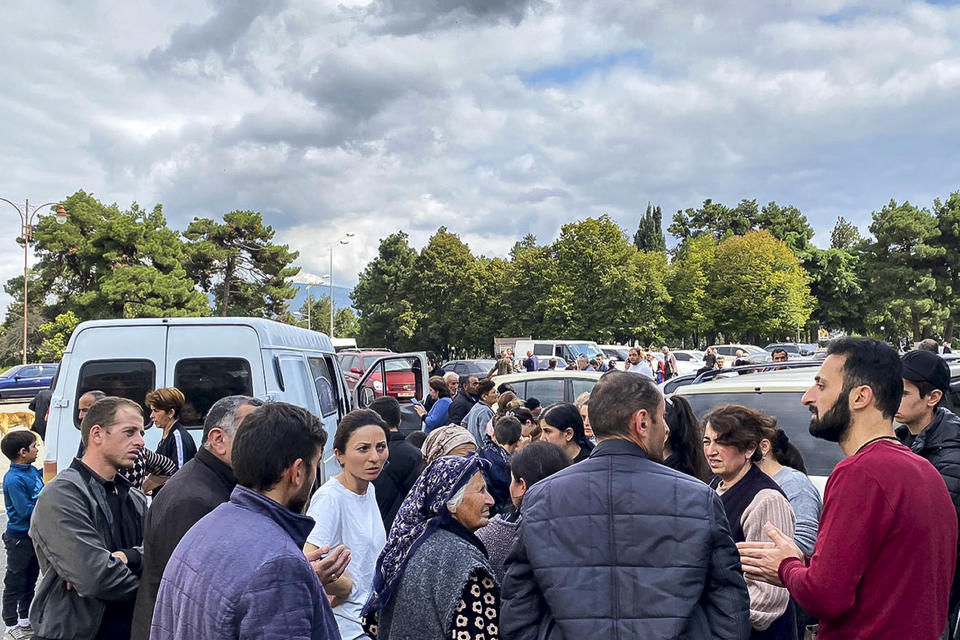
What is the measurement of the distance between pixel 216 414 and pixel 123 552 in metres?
0.79

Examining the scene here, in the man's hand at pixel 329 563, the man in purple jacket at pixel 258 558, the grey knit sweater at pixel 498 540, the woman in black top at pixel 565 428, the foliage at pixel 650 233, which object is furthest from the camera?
the foliage at pixel 650 233

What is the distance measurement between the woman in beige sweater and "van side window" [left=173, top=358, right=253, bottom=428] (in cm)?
441

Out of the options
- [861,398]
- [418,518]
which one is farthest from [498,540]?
[861,398]

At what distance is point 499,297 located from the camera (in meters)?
60.5

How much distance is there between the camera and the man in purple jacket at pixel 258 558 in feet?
6.58

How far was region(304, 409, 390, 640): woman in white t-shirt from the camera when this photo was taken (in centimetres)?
345

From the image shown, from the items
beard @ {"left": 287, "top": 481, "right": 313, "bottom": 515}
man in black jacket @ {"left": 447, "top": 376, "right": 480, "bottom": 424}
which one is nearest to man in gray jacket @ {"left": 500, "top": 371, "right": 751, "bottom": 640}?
beard @ {"left": 287, "top": 481, "right": 313, "bottom": 515}

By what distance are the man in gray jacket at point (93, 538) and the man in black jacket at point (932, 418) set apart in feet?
13.0

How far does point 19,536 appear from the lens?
19.4 feet

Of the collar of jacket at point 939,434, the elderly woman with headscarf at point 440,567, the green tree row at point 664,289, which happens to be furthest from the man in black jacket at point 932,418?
the green tree row at point 664,289

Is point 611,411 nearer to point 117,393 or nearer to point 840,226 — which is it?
point 117,393

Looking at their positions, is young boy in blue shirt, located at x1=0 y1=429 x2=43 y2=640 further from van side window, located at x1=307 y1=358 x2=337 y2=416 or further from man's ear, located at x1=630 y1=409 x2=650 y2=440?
man's ear, located at x1=630 y1=409 x2=650 y2=440

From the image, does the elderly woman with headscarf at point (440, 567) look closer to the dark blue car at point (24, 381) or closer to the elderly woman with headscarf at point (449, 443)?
the elderly woman with headscarf at point (449, 443)

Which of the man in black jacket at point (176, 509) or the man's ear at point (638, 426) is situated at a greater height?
the man's ear at point (638, 426)
